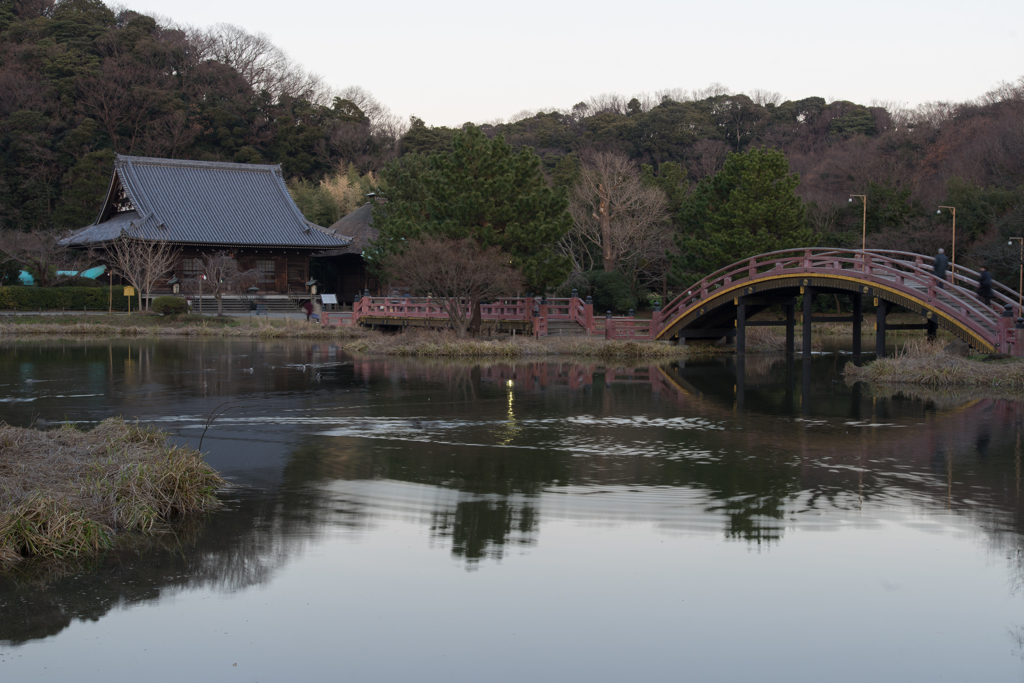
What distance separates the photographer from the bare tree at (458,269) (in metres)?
27.3

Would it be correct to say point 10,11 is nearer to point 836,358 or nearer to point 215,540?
Answer: point 836,358

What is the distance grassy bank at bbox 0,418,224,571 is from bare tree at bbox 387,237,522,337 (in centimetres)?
1776

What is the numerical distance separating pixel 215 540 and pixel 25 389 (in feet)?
40.2

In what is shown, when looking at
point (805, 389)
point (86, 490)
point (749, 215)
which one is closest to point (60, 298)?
point (749, 215)

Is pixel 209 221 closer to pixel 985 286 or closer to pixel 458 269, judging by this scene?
pixel 458 269

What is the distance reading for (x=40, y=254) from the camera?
40.1 m

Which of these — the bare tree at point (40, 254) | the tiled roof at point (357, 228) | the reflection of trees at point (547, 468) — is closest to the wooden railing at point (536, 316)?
the reflection of trees at point (547, 468)

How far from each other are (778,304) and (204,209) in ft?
96.8

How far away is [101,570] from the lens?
6926mm

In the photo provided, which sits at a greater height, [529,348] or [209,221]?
[209,221]

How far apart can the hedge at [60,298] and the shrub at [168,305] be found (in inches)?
105

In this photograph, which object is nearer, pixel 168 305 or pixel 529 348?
pixel 529 348

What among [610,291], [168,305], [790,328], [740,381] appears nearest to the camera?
[740,381]

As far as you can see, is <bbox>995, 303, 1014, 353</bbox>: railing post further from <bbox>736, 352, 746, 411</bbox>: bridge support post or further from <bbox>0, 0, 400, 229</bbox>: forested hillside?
<bbox>0, 0, 400, 229</bbox>: forested hillside
